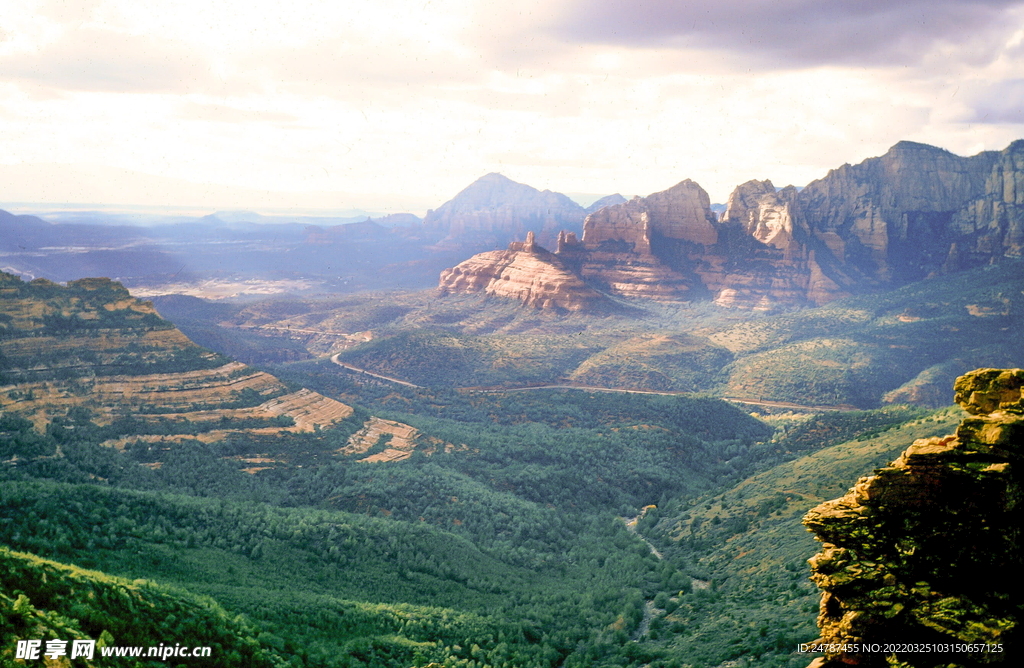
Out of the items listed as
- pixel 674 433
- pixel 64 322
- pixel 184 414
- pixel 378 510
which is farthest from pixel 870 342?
pixel 64 322

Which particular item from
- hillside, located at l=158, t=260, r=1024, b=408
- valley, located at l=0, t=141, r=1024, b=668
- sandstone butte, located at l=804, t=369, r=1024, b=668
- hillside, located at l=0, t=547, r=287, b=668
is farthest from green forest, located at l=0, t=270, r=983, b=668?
hillside, located at l=158, t=260, r=1024, b=408

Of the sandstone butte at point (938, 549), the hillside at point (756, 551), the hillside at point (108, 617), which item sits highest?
the sandstone butte at point (938, 549)

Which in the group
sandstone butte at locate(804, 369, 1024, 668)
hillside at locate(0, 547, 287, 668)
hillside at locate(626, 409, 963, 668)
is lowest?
hillside at locate(626, 409, 963, 668)

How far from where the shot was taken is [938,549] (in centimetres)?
2098

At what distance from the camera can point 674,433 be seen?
110438 mm

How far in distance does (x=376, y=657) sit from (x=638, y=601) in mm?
23422

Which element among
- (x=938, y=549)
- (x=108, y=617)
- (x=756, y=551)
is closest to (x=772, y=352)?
(x=756, y=551)

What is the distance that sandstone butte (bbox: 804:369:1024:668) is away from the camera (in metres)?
20.0

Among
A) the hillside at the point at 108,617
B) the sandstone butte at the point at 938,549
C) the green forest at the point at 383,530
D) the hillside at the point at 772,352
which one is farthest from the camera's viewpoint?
the hillside at the point at 772,352

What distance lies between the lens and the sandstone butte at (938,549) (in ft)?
65.5

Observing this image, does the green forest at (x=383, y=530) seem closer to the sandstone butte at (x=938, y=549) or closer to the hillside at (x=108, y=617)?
the hillside at (x=108, y=617)

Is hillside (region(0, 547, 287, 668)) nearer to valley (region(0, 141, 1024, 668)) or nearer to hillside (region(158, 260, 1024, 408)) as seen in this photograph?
valley (region(0, 141, 1024, 668))

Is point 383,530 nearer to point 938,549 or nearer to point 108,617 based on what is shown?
point 108,617

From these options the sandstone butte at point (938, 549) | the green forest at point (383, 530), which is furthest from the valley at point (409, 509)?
the green forest at point (383, 530)
